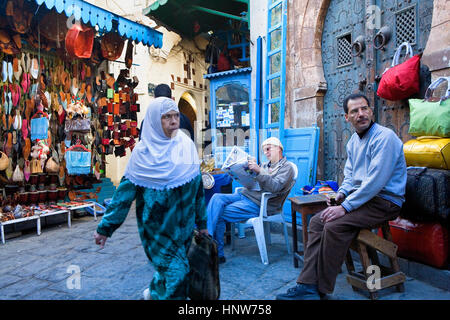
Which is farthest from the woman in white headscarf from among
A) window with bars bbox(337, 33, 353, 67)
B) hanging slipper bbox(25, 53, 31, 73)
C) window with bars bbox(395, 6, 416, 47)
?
hanging slipper bbox(25, 53, 31, 73)

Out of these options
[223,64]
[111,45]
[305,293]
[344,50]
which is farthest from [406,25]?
[111,45]

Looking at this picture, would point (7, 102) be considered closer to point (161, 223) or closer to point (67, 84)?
point (67, 84)

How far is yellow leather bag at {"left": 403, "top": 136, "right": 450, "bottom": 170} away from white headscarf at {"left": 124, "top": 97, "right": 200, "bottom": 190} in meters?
1.93

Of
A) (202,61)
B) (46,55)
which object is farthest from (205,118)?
(46,55)

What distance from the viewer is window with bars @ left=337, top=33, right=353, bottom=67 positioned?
4637 millimetres

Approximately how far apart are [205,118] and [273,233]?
7113 mm

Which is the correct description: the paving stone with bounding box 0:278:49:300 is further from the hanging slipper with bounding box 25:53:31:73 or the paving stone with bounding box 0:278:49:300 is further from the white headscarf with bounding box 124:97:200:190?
the hanging slipper with bounding box 25:53:31:73

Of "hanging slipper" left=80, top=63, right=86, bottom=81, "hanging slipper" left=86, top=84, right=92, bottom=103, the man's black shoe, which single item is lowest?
the man's black shoe

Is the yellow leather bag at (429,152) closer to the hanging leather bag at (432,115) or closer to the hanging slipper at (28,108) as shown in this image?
the hanging leather bag at (432,115)

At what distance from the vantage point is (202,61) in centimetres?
1134

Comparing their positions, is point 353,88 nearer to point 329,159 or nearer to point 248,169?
point 329,159

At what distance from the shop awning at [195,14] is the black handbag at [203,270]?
6.09 meters

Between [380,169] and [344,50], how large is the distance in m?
2.74

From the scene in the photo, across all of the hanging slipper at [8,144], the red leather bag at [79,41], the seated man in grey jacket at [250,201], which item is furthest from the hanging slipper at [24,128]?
the seated man in grey jacket at [250,201]
